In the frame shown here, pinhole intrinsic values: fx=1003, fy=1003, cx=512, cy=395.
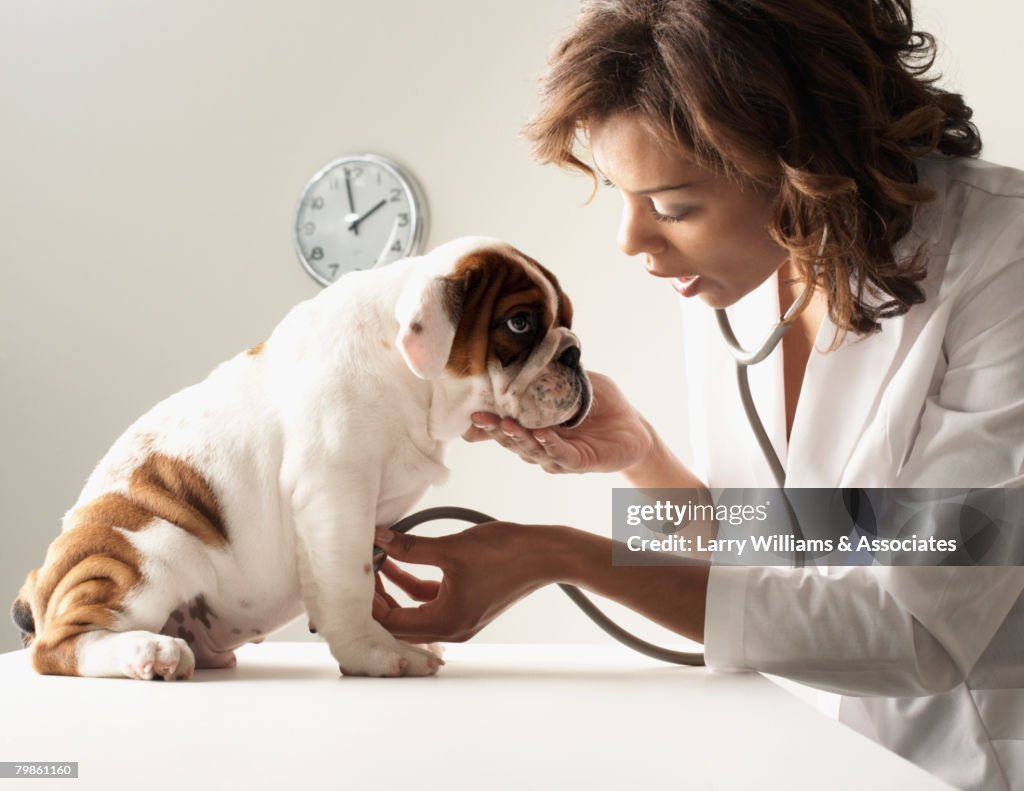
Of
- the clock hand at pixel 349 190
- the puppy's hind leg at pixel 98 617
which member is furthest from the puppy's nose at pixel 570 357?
the clock hand at pixel 349 190

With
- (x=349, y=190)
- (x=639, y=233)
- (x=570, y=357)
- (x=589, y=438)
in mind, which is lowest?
(x=589, y=438)

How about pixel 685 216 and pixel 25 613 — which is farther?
pixel 685 216

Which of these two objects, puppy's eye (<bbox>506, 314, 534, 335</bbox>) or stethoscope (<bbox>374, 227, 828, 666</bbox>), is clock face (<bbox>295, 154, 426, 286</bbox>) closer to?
stethoscope (<bbox>374, 227, 828, 666</bbox>)

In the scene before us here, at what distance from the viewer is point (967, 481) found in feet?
3.14

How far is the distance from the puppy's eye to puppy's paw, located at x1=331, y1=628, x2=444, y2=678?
34cm

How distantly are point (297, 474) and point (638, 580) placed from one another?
35 centimetres

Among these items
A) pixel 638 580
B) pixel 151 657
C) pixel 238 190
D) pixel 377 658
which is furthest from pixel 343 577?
pixel 238 190

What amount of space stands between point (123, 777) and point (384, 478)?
0.49 m

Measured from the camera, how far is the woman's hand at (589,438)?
1.12 metres

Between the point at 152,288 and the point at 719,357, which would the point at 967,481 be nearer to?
the point at 719,357

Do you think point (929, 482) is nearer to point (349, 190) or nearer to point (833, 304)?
point (833, 304)

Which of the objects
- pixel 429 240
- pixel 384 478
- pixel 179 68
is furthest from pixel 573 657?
pixel 179 68

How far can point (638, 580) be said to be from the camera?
1.01m

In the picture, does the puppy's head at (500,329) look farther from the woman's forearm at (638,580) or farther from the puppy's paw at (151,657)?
the puppy's paw at (151,657)
